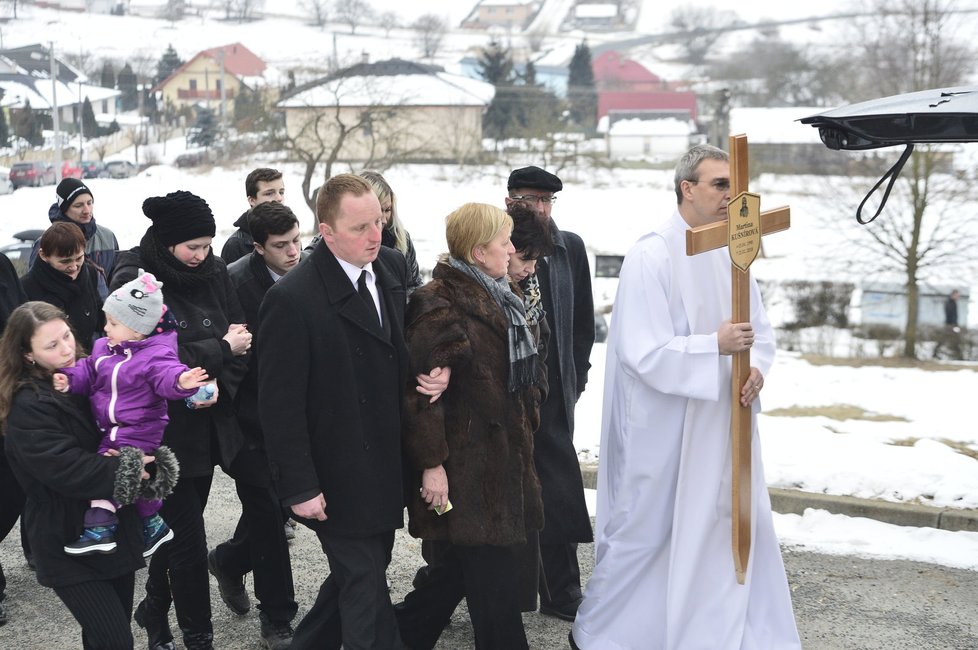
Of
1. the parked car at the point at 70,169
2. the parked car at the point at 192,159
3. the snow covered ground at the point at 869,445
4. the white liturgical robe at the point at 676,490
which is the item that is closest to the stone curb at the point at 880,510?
the snow covered ground at the point at 869,445

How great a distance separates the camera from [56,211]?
22.2ft

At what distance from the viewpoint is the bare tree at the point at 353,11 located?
135750mm

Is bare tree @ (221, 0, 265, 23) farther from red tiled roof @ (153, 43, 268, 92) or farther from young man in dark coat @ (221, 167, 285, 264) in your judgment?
young man in dark coat @ (221, 167, 285, 264)

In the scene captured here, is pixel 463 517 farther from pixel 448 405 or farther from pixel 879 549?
pixel 879 549

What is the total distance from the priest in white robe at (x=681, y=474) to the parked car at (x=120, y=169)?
3478 cm

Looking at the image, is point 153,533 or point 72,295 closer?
point 153,533

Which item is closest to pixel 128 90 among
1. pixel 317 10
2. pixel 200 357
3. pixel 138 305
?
pixel 200 357

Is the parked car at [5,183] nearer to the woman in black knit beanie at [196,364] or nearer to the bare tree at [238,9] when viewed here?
the woman in black knit beanie at [196,364]

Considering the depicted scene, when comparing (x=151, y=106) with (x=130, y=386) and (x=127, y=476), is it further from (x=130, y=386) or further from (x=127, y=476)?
(x=127, y=476)

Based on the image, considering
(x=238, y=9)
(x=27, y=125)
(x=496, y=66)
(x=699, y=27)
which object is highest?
(x=699, y=27)

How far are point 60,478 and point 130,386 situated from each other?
0.37m

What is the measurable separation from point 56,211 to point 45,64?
38.8 metres

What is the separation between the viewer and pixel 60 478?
362cm

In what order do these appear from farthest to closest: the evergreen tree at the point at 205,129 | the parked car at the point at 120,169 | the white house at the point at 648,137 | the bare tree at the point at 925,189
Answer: the white house at the point at 648,137, the evergreen tree at the point at 205,129, the parked car at the point at 120,169, the bare tree at the point at 925,189
